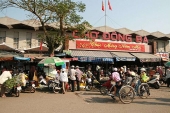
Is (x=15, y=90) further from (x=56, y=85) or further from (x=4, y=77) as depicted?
(x=56, y=85)

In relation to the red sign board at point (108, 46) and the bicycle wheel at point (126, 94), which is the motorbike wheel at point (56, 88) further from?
the red sign board at point (108, 46)

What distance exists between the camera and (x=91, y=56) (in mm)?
17500

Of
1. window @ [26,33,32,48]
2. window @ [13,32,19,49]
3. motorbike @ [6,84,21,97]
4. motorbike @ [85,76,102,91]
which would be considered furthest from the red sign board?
motorbike @ [6,84,21,97]

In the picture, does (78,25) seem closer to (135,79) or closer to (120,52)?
(120,52)

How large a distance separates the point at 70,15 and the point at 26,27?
8.44 meters

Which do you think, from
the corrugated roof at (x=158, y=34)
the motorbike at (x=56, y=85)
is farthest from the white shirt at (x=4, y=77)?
the corrugated roof at (x=158, y=34)

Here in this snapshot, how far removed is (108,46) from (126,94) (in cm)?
1222

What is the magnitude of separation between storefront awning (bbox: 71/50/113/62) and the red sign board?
641 millimetres

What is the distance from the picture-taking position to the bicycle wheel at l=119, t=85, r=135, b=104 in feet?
25.8

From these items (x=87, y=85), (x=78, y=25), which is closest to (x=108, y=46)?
(x=78, y=25)

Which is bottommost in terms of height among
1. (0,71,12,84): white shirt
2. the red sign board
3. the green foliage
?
the green foliage

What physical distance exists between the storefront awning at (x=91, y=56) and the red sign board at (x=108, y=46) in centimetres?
64

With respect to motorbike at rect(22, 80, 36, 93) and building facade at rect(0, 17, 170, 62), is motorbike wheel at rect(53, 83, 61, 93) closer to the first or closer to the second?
motorbike at rect(22, 80, 36, 93)

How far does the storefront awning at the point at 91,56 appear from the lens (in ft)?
55.9
